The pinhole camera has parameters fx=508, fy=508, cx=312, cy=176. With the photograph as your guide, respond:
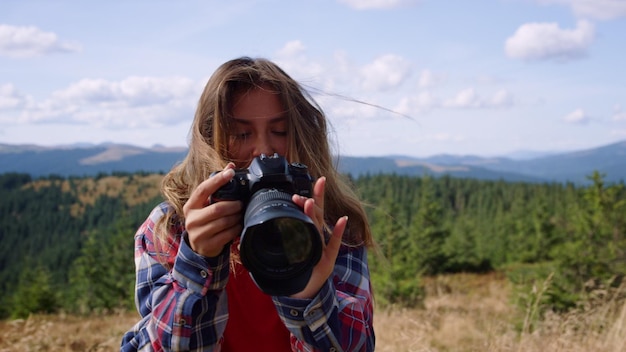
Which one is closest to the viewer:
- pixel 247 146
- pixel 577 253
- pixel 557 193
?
pixel 247 146

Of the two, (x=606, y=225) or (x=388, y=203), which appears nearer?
(x=606, y=225)

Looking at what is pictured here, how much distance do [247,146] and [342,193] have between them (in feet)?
1.41

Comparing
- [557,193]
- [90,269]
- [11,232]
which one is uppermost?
[557,193]

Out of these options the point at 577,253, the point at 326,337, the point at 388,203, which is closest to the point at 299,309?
the point at 326,337

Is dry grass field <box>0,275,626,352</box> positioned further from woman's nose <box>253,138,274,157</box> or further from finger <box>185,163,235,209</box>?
finger <box>185,163,235,209</box>

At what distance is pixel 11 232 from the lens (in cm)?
11200

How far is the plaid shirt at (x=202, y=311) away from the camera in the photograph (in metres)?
1.48

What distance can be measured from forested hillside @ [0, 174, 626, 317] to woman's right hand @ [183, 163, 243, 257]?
0.90 m

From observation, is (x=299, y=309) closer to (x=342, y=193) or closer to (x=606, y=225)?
(x=342, y=193)

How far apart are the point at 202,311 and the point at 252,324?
0.27 m

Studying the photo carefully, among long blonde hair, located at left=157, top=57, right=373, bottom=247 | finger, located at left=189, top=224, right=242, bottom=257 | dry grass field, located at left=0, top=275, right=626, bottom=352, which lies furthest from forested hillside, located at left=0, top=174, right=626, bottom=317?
finger, located at left=189, top=224, right=242, bottom=257

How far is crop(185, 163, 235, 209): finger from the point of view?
1.42 m

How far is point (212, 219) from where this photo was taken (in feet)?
4.71

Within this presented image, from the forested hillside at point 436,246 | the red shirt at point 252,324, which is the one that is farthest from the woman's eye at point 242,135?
the forested hillside at point 436,246
